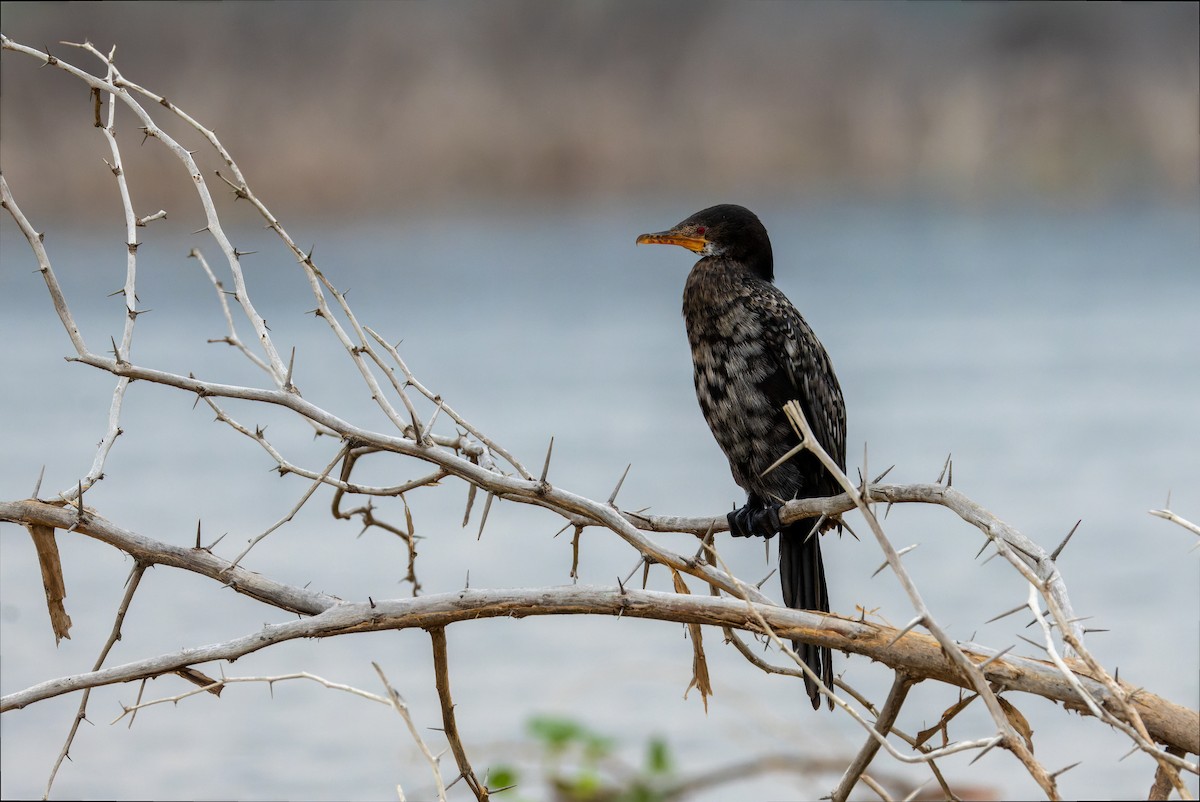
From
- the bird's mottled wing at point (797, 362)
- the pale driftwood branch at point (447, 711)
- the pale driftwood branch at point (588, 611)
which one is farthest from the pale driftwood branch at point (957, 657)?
the bird's mottled wing at point (797, 362)

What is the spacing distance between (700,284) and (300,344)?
34.6ft

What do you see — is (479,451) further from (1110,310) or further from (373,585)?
(1110,310)

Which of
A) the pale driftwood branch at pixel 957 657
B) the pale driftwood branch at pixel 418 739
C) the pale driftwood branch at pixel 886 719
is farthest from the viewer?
the pale driftwood branch at pixel 886 719

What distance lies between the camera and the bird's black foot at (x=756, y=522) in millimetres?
3242

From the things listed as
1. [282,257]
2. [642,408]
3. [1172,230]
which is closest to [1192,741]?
[642,408]

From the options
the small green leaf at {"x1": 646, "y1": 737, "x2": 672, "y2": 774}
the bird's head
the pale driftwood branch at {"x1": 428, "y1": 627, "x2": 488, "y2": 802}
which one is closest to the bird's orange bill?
the bird's head

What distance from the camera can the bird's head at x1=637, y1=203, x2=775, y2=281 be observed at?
3512 millimetres

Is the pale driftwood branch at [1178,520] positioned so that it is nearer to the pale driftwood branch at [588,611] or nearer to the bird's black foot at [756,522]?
the pale driftwood branch at [588,611]

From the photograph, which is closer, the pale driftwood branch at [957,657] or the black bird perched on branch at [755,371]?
the pale driftwood branch at [957,657]

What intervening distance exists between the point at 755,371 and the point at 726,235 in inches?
15.0

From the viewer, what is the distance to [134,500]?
934 cm

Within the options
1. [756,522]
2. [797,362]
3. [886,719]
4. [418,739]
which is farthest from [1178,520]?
[797,362]

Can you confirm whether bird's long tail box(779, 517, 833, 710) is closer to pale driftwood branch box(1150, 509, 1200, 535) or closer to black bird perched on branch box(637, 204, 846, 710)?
black bird perched on branch box(637, 204, 846, 710)

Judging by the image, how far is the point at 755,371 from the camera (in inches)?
134
